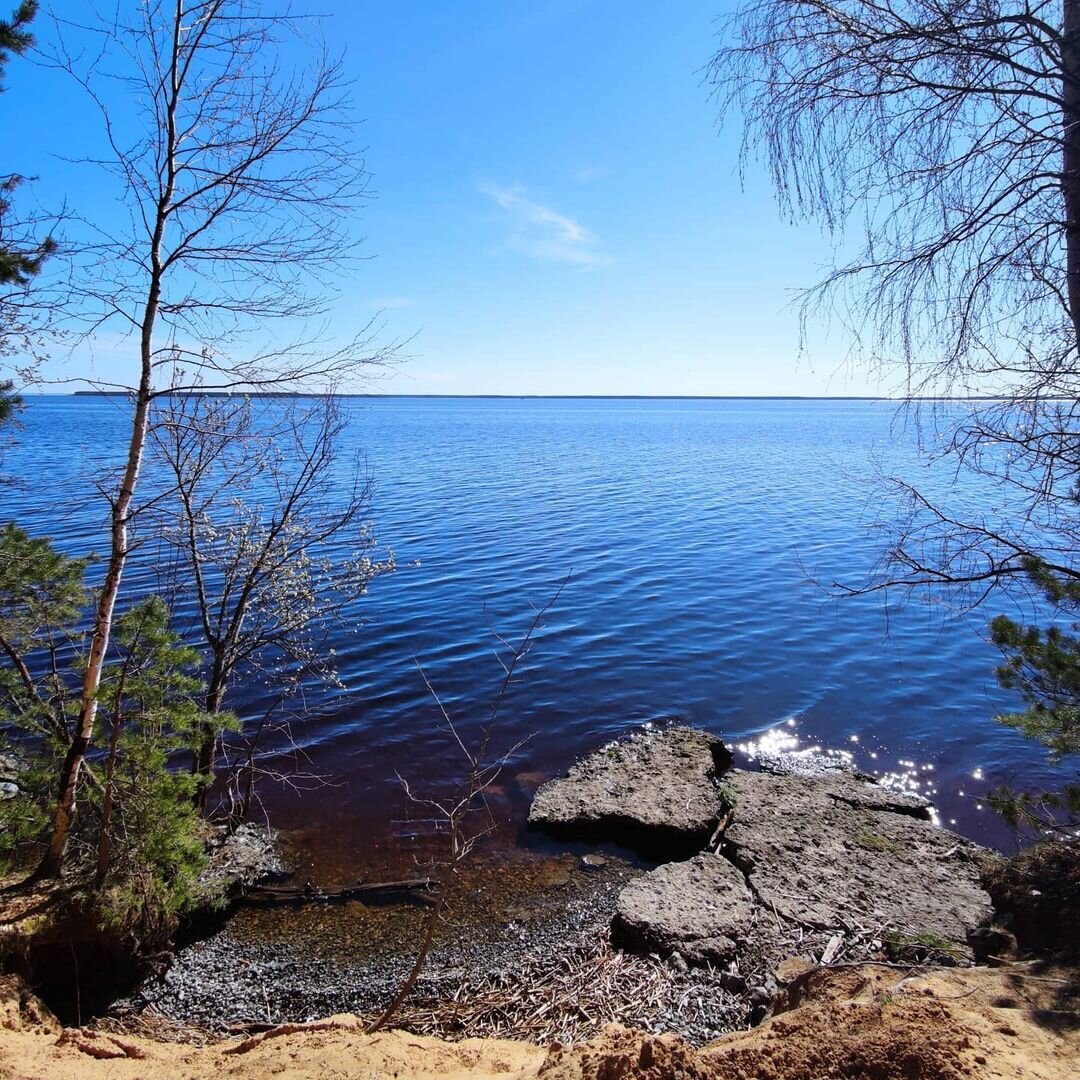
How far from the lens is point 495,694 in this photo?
12992 mm

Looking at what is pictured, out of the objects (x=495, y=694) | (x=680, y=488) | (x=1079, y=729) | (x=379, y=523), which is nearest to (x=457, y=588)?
(x=495, y=694)

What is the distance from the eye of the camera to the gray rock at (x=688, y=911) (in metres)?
6.28

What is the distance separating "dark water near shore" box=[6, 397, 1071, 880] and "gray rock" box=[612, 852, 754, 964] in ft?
9.72

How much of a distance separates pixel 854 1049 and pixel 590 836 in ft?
17.6

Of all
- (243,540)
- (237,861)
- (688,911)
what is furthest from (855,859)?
(243,540)

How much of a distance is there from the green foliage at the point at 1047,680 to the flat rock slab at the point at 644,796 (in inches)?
148

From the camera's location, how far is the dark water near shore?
10211 millimetres

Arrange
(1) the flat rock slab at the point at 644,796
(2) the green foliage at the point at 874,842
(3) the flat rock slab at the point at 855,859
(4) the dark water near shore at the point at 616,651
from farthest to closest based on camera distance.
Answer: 1. (4) the dark water near shore at the point at 616,651
2. (1) the flat rock slab at the point at 644,796
3. (2) the green foliage at the point at 874,842
4. (3) the flat rock slab at the point at 855,859

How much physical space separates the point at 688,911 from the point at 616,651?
834cm

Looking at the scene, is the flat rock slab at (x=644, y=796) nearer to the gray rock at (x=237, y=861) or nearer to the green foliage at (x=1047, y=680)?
the gray rock at (x=237, y=861)

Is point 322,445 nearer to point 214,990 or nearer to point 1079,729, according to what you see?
point 214,990

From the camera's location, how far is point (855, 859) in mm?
7531

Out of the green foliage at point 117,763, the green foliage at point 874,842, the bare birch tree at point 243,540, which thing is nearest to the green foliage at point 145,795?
the green foliage at point 117,763

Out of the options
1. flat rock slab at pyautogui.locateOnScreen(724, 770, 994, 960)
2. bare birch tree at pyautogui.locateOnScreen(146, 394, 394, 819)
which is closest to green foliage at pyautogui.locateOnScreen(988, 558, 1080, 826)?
flat rock slab at pyautogui.locateOnScreen(724, 770, 994, 960)
